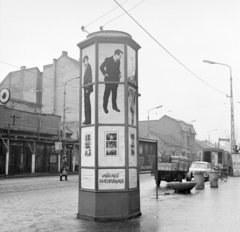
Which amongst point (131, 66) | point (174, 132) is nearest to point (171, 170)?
point (131, 66)

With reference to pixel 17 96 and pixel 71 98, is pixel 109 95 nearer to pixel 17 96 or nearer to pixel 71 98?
pixel 71 98

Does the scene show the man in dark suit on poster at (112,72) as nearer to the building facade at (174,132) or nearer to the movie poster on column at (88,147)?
the movie poster on column at (88,147)

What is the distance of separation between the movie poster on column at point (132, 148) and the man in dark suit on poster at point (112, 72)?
74 centimetres

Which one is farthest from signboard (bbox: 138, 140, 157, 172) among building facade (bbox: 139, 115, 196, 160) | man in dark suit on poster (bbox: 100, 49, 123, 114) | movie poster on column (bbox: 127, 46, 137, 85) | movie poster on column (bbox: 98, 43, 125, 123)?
building facade (bbox: 139, 115, 196, 160)

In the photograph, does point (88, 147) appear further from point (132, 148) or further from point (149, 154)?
point (149, 154)

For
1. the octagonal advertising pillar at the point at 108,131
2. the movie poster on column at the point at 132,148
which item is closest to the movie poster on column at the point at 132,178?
the octagonal advertising pillar at the point at 108,131

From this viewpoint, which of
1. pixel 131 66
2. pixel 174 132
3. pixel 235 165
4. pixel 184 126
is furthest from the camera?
pixel 184 126

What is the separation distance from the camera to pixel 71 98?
5062 centimetres

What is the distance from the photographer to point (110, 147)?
8.58m

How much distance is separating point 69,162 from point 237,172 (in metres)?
20.3

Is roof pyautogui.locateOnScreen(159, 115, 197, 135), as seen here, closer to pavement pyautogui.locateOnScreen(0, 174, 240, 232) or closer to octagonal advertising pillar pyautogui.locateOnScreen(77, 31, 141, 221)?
pavement pyautogui.locateOnScreen(0, 174, 240, 232)

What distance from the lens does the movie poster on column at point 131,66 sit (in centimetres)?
907

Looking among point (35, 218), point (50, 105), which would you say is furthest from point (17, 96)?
point (35, 218)

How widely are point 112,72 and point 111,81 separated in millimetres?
241
